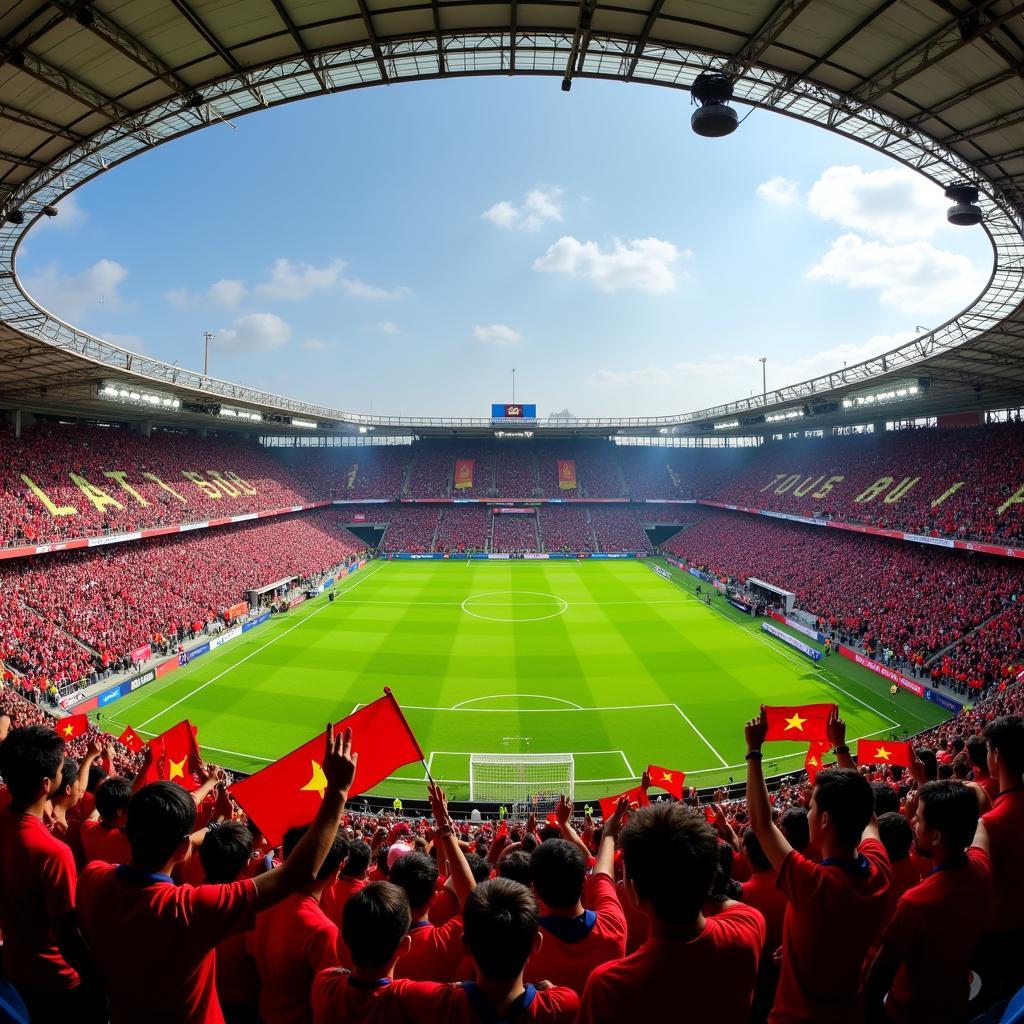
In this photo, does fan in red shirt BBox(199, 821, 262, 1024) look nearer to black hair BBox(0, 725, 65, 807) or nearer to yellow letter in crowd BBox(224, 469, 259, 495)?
black hair BBox(0, 725, 65, 807)

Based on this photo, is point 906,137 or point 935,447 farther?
point 935,447

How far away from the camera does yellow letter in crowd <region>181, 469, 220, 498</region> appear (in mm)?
48656

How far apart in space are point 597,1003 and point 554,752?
20781mm

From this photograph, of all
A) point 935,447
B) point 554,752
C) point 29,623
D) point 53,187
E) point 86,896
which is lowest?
point 554,752

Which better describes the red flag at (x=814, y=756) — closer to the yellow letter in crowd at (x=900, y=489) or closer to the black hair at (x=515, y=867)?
the black hair at (x=515, y=867)

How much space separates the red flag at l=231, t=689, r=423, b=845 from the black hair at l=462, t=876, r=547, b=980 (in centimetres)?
298

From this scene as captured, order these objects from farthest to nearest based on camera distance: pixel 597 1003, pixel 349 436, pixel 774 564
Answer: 1. pixel 349 436
2. pixel 774 564
3. pixel 597 1003

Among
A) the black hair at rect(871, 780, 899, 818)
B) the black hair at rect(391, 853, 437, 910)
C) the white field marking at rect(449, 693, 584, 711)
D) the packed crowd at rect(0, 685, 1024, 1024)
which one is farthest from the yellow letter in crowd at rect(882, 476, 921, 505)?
the black hair at rect(391, 853, 437, 910)

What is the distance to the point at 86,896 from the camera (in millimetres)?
2986

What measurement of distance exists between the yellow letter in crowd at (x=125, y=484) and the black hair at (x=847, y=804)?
45.4 meters

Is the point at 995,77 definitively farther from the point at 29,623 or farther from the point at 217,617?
the point at 217,617

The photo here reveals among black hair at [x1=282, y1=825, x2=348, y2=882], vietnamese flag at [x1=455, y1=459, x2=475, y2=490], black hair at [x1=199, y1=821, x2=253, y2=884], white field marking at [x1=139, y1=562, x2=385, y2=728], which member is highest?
vietnamese flag at [x1=455, y1=459, x2=475, y2=490]

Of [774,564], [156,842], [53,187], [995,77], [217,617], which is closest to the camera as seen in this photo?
[156,842]

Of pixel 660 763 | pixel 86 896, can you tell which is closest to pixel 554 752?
pixel 660 763
